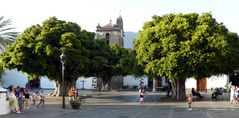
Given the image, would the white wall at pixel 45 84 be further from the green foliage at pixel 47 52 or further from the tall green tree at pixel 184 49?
the tall green tree at pixel 184 49

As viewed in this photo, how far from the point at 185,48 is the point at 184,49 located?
0.47ft

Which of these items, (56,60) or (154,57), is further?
(56,60)

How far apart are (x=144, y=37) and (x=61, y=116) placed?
20.2m

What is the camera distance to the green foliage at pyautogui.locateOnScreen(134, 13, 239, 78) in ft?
138

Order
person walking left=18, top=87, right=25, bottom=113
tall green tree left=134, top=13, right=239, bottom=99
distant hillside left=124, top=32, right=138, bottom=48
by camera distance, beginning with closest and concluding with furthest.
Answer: person walking left=18, top=87, right=25, bottom=113
tall green tree left=134, top=13, right=239, bottom=99
distant hillside left=124, top=32, right=138, bottom=48

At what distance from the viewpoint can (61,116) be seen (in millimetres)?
26734

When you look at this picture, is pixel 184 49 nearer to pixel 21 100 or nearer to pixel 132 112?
pixel 132 112

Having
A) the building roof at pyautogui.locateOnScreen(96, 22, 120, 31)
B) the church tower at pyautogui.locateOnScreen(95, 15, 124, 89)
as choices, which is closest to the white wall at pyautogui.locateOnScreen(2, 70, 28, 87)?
the church tower at pyautogui.locateOnScreen(95, 15, 124, 89)

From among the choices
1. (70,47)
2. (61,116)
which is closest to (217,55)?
(70,47)

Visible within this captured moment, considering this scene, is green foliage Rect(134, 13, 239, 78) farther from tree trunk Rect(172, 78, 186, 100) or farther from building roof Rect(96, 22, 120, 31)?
building roof Rect(96, 22, 120, 31)

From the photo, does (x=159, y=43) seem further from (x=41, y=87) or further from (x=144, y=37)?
(x=41, y=87)

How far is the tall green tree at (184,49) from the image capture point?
4216 cm

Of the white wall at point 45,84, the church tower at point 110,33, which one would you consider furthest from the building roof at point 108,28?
the white wall at point 45,84

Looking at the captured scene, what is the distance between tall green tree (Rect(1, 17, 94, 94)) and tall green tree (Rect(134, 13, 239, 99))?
21.7 feet
